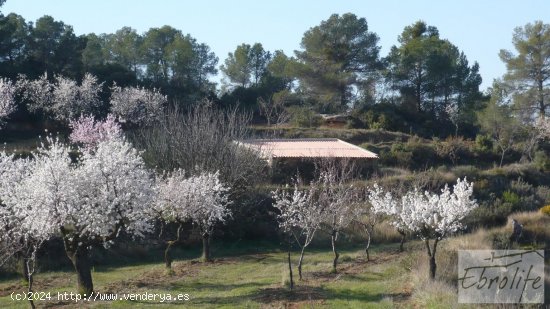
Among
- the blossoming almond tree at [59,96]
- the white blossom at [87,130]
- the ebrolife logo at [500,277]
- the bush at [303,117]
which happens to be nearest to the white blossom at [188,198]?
the ebrolife logo at [500,277]

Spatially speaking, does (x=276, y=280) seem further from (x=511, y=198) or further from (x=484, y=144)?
(x=484, y=144)

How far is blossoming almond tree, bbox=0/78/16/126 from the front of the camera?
39.8 meters

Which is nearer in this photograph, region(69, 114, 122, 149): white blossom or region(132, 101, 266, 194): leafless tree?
region(132, 101, 266, 194): leafless tree

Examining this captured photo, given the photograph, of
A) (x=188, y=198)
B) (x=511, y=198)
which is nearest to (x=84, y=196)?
(x=188, y=198)

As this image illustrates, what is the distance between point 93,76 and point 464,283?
129 feet

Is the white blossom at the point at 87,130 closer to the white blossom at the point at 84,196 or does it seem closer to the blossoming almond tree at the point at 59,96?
the blossoming almond tree at the point at 59,96

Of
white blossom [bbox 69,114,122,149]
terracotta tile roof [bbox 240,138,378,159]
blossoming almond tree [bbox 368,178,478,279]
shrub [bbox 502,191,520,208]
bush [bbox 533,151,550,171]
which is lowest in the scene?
shrub [bbox 502,191,520,208]

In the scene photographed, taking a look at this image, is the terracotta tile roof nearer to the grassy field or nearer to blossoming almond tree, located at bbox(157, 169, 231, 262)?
the grassy field

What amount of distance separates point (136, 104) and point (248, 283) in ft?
102

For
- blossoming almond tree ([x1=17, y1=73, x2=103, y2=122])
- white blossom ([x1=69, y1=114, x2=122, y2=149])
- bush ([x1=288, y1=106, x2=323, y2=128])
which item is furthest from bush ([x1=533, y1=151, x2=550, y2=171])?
blossoming almond tree ([x1=17, y1=73, x2=103, y2=122])

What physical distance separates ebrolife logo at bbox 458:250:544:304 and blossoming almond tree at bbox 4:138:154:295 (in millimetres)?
8062

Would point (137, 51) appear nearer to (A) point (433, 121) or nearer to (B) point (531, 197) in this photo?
(A) point (433, 121)

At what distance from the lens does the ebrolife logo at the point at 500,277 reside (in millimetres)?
14625

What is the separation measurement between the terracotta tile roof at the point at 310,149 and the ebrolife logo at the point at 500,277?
15.3 metres
